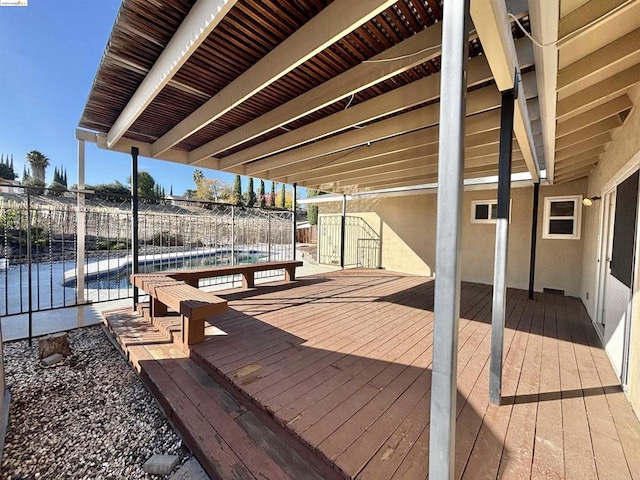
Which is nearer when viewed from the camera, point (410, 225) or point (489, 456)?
point (489, 456)

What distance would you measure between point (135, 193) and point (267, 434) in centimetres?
393

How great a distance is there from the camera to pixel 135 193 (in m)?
4.05

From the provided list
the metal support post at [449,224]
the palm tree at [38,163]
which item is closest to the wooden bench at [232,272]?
the metal support post at [449,224]

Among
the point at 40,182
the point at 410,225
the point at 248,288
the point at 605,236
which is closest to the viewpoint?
the point at 605,236

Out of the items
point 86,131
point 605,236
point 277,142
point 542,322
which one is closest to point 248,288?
point 277,142

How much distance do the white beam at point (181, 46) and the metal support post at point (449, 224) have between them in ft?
4.04

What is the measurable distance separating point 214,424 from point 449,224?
1.99 m

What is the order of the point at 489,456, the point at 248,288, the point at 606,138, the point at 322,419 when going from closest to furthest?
1. the point at 489,456
2. the point at 322,419
3. the point at 606,138
4. the point at 248,288

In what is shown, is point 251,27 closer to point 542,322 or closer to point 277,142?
point 277,142

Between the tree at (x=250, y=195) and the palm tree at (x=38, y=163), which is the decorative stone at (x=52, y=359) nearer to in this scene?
the tree at (x=250, y=195)

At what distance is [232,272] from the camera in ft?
15.9

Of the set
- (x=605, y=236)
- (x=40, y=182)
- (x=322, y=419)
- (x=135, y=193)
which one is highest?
(x=40, y=182)

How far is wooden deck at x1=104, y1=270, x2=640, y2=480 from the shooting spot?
1.51 metres

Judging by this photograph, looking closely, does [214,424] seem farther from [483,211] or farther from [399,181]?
[483,211]
